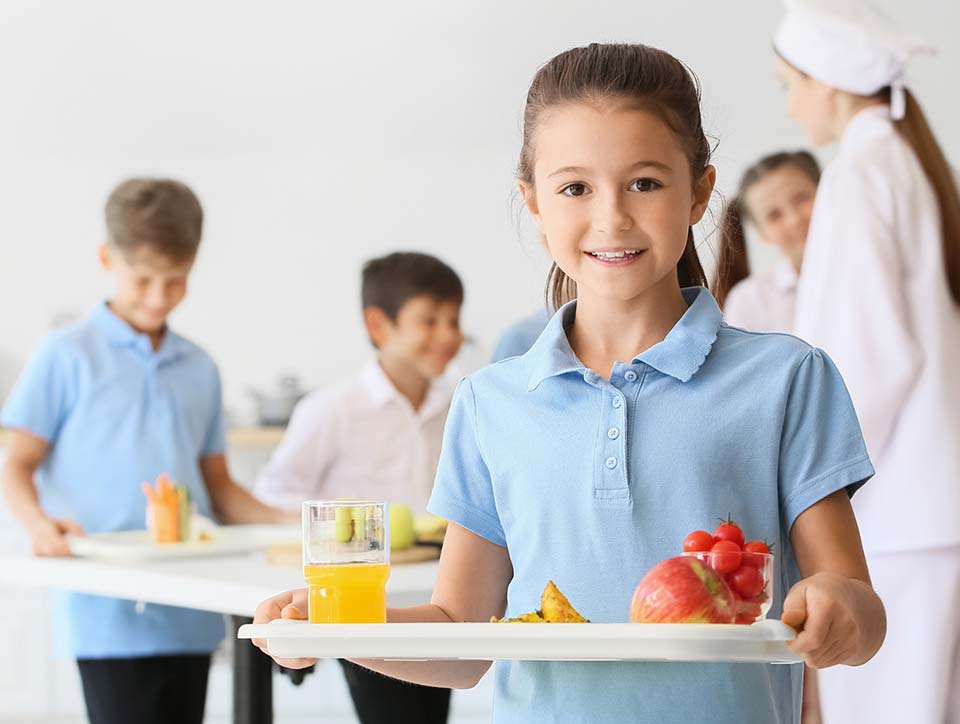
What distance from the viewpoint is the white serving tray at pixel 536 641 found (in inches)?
31.5

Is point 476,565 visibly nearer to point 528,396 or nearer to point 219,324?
point 528,396

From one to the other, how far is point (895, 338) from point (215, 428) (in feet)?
4.13

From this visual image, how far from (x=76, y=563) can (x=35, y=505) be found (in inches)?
9.0

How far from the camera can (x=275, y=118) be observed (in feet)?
15.9

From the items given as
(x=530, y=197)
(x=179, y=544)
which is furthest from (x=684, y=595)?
(x=179, y=544)

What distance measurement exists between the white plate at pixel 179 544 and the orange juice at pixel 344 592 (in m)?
1.11

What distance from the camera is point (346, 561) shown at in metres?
0.93

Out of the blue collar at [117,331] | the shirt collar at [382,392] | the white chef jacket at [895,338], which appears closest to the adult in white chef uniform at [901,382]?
the white chef jacket at [895,338]

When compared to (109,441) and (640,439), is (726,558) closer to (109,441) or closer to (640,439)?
(640,439)

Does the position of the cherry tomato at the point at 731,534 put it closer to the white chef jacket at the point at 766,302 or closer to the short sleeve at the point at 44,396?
the short sleeve at the point at 44,396

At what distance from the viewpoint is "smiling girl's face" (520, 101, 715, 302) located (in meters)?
0.98

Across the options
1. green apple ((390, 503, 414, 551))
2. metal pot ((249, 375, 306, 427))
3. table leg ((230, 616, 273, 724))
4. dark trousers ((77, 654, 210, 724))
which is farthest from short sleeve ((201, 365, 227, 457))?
metal pot ((249, 375, 306, 427))

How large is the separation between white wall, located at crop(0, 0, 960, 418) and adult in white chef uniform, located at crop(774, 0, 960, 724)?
8.85 ft

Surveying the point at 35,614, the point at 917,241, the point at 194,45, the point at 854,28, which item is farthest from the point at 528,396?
the point at 194,45
